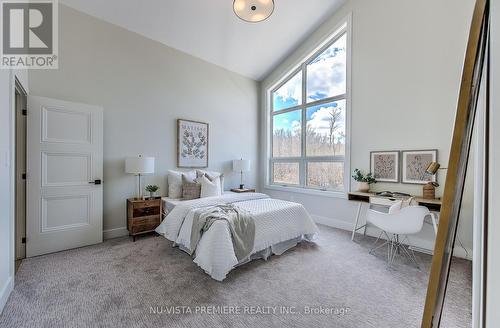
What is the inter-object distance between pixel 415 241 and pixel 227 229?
2.71 metres

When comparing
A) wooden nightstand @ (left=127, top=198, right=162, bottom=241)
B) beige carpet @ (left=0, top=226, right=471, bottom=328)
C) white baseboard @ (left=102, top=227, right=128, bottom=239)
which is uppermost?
wooden nightstand @ (left=127, top=198, right=162, bottom=241)

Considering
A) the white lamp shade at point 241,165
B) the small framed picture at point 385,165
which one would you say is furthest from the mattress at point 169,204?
the small framed picture at point 385,165

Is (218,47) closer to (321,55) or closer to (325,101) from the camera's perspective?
(321,55)

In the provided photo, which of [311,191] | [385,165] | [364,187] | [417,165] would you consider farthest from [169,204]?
[417,165]

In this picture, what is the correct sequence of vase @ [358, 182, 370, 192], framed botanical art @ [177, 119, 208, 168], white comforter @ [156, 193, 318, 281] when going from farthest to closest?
framed botanical art @ [177, 119, 208, 168]
vase @ [358, 182, 370, 192]
white comforter @ [156, 193, 318, 281]

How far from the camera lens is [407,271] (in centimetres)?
246

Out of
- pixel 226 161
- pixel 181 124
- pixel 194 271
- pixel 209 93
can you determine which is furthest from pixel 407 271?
pixel 209 93

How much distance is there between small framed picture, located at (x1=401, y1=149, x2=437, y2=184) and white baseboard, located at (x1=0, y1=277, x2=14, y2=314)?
4.57 meters

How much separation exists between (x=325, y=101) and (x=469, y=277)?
127 inches

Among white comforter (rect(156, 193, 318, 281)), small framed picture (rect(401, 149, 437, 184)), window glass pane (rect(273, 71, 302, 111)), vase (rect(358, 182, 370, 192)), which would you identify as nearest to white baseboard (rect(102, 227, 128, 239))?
white comforter (rect(156, 193, 318, 281))

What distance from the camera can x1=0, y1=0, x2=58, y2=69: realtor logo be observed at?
248 centimetres

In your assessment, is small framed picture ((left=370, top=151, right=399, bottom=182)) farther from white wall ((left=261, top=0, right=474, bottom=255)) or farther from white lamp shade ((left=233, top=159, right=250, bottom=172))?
white lamp shade ((left=233, top=159, right=250, bottom=172))

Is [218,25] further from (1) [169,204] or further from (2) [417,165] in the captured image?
(2) [417,165]

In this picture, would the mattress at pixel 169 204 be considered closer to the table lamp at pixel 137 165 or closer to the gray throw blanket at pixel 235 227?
the table lamp at pixel 137 165
